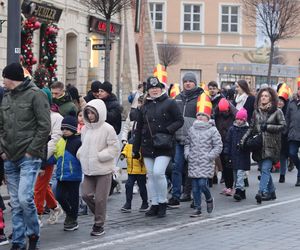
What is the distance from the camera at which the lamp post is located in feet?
41.4

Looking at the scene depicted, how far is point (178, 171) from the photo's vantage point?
11688 mm

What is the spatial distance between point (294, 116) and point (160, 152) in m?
5.44

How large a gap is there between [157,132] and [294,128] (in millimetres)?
5186

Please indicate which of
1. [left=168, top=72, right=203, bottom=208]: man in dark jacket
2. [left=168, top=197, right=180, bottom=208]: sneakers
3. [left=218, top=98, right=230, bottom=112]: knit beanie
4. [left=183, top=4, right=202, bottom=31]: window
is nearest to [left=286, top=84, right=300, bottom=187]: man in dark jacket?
[left=218, top=98, right=230, bottom=112]: knit beanie

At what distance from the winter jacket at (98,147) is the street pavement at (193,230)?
32.0 inches

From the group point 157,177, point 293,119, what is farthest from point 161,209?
point 293,119

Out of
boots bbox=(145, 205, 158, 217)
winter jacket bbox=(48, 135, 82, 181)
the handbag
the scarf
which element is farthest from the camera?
the scarf

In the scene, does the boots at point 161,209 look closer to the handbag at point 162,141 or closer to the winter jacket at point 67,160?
the handbag at point 162,141

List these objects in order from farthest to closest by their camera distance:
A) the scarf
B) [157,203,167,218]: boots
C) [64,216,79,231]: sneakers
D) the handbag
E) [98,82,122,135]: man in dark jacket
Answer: the scarf → [98,82,122,135]: man in dark jacket → [157,203,167,218]: boots → the handbag → [64,216,79,231]: sneakers

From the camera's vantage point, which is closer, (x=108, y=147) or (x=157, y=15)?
(x=108, y=147)

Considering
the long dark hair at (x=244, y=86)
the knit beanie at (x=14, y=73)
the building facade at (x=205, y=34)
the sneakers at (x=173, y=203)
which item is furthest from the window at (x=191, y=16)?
the knit beanie at (x=14, y=73)

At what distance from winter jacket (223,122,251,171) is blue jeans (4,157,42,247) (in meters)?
5.00

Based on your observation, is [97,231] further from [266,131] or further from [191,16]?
[191,16]

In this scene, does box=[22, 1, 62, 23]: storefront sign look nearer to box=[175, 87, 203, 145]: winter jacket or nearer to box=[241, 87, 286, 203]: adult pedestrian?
box=[175, 87, 203, 145]: winter jacket
